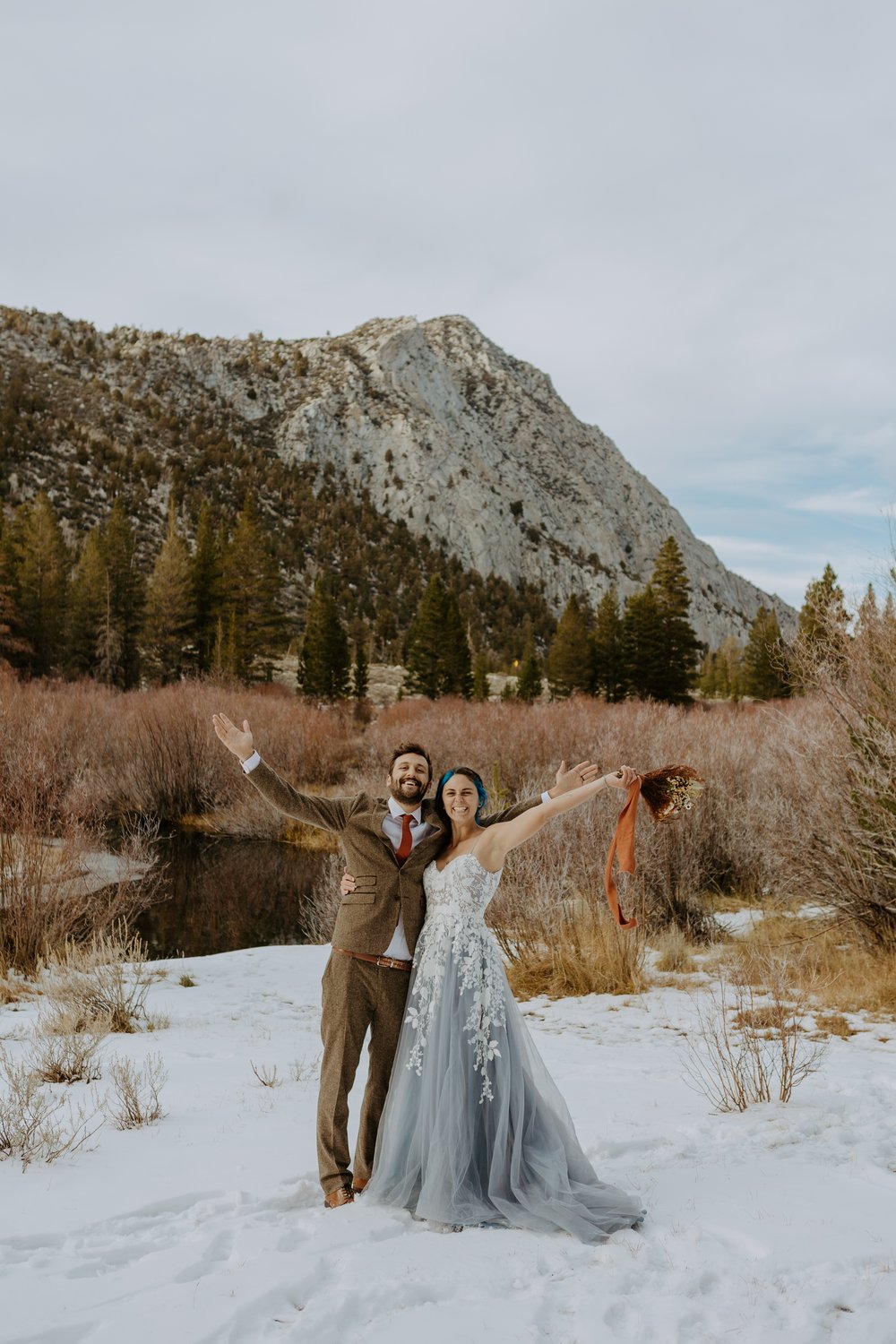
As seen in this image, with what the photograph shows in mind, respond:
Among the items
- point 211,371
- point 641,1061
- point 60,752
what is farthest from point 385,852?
point 211,371

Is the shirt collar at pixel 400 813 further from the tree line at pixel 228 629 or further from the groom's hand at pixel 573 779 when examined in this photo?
the tree line at pixel 228 629

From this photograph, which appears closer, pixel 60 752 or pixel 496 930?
pixel 496 930

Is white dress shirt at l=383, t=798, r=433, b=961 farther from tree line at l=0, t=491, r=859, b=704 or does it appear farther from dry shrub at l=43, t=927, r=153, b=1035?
tree line at l=0, t=491, r=859, b=704

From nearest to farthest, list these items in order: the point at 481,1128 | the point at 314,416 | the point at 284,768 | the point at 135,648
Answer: the point at 481,1128 → the point at 284,768 → the point at 135,648 → the point at 314,416

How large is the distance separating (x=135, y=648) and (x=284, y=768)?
22.7m

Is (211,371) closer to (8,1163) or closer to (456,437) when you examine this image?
(456,437)

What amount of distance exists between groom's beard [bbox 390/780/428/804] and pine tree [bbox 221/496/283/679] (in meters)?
39.6

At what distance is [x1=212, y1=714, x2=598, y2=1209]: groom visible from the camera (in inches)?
138

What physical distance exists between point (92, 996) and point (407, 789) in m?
4.86

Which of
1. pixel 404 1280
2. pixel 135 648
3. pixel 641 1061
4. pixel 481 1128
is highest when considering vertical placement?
pixel 135 648

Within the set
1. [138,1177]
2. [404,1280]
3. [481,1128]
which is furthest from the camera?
[138,1177]

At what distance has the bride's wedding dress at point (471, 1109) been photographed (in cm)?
327

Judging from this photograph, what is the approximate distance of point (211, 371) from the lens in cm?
9506

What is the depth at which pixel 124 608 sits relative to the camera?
141 ft
